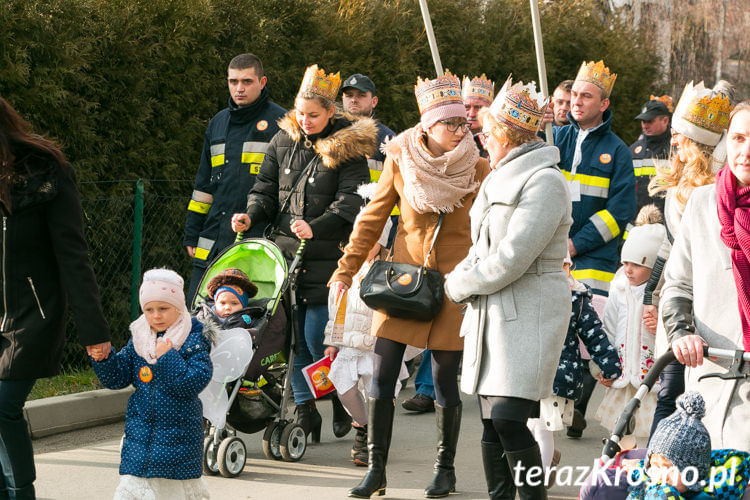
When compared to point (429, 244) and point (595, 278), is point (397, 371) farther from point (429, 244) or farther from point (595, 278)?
point (595, 278)

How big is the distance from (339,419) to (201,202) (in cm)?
191

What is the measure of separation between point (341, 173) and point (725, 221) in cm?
337

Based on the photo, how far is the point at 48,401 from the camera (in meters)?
7.68

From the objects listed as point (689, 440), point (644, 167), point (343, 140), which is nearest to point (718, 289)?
point (689, 440)

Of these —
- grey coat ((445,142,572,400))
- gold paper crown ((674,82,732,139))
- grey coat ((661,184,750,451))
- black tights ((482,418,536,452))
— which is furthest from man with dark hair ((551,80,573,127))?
grey coat ((661,184,750,451))

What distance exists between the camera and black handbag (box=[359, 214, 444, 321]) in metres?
5.88

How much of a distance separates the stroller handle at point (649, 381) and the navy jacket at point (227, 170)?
14.3ft

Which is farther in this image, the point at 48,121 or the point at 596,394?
the point at 596,394

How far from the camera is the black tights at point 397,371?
6.02 meters

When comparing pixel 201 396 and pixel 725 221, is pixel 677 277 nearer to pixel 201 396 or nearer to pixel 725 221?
pixel 725 221

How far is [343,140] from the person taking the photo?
711cm

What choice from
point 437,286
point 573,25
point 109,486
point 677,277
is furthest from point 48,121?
point 573,25

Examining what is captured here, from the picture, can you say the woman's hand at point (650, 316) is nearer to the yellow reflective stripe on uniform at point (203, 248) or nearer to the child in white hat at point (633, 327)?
the child in white hat at point (633, 327)

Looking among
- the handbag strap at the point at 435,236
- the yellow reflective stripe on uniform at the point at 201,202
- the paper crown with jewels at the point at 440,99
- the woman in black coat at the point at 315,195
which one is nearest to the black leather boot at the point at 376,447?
the handbag strap at the point at 435,236
